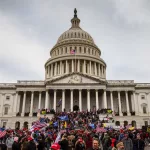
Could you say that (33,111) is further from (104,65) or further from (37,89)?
(104,65)

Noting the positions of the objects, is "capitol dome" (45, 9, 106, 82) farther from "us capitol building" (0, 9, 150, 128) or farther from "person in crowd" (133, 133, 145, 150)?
"person in crowd" (133, 133, 145, 150)

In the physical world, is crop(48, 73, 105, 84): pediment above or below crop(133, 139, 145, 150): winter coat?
above

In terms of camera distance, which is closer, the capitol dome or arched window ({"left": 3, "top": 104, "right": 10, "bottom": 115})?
arched window ({"left": 3, "top": 104, "right": 10, "bottom": 115})

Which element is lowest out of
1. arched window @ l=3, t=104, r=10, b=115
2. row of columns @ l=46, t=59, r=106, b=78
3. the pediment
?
arched window @ l=3, t=104, r=10, b=115

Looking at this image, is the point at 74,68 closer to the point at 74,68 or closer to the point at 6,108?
the point at 74,68

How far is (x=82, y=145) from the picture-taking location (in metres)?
11.1

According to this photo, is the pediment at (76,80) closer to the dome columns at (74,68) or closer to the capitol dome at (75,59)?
the capitol dome at (75,59)

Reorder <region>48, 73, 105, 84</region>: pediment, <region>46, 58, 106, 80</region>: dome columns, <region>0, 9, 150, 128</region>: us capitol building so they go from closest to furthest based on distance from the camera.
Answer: <region>0, 9, 150, 128</region>: us capitol building → <region>48, 73, 105, 84</region>: pediment → <region>46, 58, 106, 80</region>: dome columns

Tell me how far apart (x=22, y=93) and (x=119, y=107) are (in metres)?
28.9

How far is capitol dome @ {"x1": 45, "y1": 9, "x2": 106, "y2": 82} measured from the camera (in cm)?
7538

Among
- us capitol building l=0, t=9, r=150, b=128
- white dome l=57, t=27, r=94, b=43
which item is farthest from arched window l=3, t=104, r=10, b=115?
white dome l=57, t=27, r=94, b=43

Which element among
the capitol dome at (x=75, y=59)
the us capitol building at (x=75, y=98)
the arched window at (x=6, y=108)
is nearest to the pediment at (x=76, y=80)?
the us capitol building at (x=75, y=98)

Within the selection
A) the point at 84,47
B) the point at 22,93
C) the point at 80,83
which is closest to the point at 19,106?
the point at 22,93

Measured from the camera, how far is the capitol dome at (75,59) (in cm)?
7538
